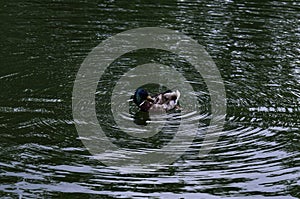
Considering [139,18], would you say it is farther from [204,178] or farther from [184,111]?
[204,178]

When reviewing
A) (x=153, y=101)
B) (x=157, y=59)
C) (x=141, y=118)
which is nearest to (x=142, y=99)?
(x=153, y=101)

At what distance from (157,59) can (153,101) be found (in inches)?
127

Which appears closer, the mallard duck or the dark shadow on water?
the dark shadow on water

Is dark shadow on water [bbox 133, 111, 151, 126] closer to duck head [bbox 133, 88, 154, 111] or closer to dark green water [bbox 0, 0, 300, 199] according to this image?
duck head [bbox 133, 88, 154, 111]

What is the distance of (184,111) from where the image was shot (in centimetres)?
1339

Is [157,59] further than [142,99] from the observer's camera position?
Yes

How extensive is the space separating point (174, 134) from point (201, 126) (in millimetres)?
637

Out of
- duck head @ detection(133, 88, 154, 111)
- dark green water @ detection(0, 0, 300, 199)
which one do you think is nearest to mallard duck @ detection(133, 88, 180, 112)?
duck head @ detection(133, 88, 154, 111)

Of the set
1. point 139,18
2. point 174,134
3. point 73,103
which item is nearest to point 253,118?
point 174,134

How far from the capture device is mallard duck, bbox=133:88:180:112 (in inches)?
527

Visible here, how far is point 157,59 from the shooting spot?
54.2 feet

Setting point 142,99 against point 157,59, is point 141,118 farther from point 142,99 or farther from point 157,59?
point 157,59

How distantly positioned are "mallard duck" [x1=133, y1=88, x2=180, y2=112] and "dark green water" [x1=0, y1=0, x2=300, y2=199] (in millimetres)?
834

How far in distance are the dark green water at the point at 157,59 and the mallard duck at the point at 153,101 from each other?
0.83 meters
